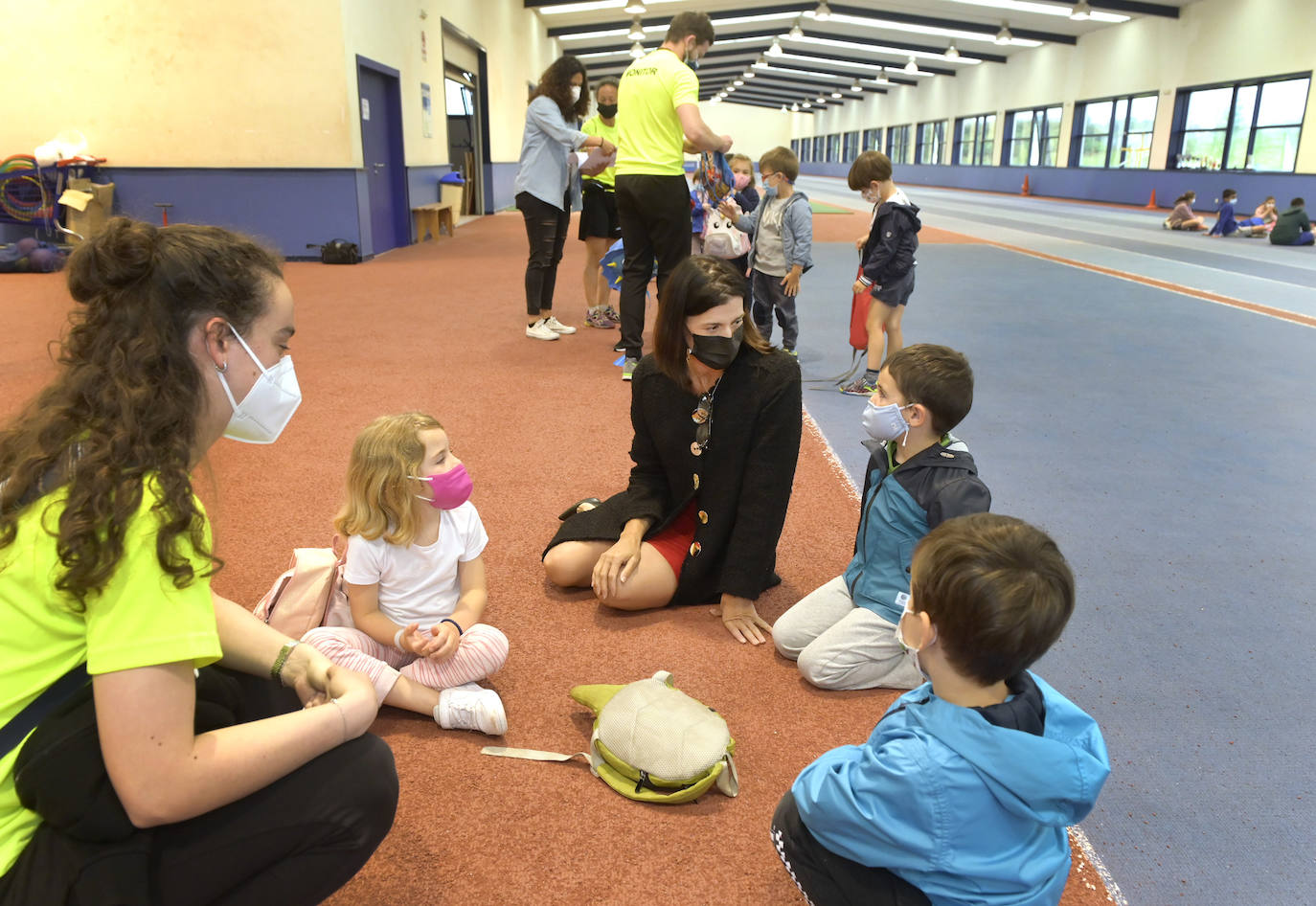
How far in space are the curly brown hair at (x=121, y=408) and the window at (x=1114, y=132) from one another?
26380 mm

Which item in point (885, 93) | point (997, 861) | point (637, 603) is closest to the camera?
point (997, 861)

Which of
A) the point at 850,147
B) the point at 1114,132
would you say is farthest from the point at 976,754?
the point at 850,147

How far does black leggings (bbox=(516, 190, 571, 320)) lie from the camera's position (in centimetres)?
630

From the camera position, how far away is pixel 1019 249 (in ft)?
42.3

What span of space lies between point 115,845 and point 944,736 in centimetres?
117

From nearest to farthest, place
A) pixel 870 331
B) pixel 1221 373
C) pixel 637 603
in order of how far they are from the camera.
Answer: pixel 637 603 < pixel 870 331 < pixel 1221 373

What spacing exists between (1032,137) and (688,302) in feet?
101

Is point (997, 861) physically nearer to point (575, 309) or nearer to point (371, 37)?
point (575, 309)

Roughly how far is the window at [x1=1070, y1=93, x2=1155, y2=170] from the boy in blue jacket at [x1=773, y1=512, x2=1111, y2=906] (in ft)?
84.8

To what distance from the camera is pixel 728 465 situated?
2643mm

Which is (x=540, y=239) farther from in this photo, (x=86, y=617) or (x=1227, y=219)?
(x=1227, y=219)

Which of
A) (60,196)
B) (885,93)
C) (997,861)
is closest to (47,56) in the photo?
(60,196)

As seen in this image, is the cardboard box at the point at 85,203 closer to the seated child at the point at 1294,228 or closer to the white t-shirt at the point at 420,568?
the white t-shirt at the point at 420,568

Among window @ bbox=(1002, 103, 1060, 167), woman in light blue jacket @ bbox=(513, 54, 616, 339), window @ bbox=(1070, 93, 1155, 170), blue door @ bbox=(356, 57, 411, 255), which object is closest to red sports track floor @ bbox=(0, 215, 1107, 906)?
woman in light blue jacket @ bbox=(513, 54, 616, 339)
